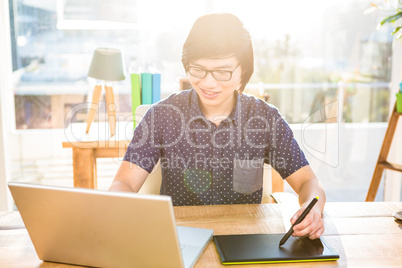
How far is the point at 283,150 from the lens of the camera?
146cm

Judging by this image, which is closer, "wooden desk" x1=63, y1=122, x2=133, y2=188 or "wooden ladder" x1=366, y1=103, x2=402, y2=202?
"wooden desk" x1=63, y1=122, x2=133, y2=188

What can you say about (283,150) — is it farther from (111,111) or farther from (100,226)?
(111,111)

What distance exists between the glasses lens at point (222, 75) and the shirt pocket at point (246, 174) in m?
0.33

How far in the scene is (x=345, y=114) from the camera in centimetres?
353

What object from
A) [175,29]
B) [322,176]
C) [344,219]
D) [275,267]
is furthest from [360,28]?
[275,267]

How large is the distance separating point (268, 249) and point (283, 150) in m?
0.63

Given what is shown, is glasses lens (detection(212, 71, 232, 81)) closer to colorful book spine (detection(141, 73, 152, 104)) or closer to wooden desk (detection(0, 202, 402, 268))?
wooden desk (detection(0, 202, 402, 268))

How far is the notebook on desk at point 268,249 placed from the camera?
33.0 inches

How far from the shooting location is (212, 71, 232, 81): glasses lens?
134 cm

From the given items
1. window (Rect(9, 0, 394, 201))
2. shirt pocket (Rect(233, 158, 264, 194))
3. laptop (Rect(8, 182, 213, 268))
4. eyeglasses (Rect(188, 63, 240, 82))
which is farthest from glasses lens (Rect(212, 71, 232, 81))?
window (Rect(9, 0, 394, 201))

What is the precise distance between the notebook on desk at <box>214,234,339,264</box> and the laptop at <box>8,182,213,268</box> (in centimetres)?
11

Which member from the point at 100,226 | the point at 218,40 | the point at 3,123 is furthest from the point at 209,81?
the point at 3,123

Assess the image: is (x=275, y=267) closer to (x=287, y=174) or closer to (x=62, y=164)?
(x=287, y=174)

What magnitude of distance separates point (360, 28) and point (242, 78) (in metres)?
2.31
